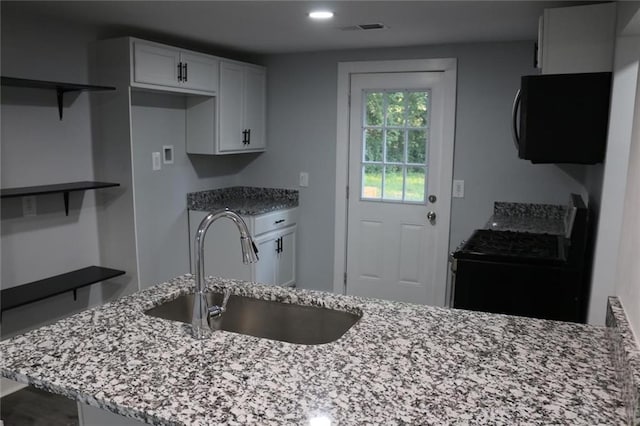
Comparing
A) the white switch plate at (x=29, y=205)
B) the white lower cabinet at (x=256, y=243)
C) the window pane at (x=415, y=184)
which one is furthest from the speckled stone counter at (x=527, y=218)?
the white switch plate at (x=29, y=205)

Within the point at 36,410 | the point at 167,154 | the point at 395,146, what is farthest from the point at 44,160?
the point at 395,146

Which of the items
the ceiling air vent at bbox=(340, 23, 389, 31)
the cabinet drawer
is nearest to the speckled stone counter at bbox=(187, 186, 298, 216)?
the cabinet drawer

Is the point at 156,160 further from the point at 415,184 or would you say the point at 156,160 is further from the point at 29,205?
the point at 415,184

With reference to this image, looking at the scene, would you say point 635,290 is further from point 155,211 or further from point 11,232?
point 155,211

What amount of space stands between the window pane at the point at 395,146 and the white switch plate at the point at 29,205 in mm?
2539

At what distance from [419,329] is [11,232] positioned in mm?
2449

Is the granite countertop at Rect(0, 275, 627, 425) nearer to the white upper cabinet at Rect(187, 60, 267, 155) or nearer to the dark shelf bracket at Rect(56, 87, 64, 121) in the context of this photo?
the dark shelf bracket at Rect(56, 87, 64, 121)

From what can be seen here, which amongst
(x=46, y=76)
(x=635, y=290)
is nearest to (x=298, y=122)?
(x=46, y=76)

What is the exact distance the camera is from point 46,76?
9.84 ft

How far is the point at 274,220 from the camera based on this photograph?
13.7 ft

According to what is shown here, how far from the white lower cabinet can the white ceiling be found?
1.35 m

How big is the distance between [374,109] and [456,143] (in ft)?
2.36

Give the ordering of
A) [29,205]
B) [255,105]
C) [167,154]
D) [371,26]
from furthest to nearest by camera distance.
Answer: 1. [255,105]
2. [167,154]
3. [371,26]
4. [29,205]

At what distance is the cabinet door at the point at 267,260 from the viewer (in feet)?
13.1
